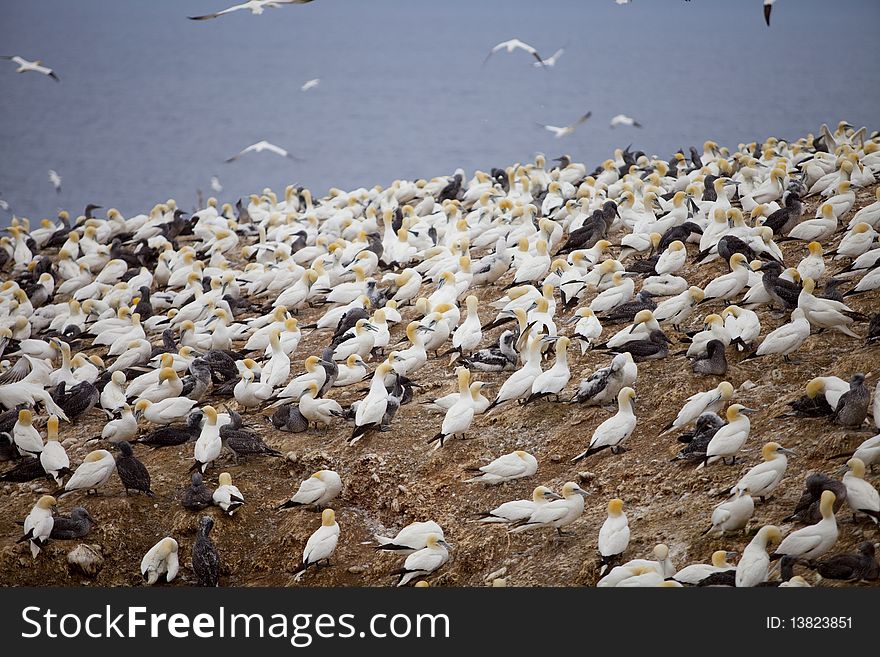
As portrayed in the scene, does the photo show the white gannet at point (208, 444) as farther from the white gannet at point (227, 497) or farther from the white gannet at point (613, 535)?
the white gannet at point (613, 535)

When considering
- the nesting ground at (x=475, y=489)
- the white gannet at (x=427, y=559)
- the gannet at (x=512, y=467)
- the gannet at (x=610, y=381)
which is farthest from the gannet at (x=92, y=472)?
the gannet at (x=610, y=381)

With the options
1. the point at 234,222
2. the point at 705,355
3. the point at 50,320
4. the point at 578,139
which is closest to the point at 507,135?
the point at 578,139

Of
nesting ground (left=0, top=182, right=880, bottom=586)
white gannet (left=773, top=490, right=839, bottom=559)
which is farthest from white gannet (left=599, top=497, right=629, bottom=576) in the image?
white gannet (left=773, top=490, right=839, bottom=559)

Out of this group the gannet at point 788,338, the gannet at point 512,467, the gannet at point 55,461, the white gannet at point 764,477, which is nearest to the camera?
the white gannet at point 764,477

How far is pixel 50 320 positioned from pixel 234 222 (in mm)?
4000

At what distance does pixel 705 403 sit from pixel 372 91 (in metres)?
60.3

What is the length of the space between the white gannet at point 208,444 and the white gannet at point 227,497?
365mm

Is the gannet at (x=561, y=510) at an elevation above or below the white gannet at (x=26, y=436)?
below

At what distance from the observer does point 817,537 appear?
5586mm

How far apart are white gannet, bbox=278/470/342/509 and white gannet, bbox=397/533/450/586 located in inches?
38.9

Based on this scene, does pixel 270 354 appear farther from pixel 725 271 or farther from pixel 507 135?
pixel 507 135

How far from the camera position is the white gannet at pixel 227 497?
24.5 ft

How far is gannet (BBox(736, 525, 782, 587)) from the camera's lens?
5531mm

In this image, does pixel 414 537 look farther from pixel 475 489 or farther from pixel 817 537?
pixel 817 537
